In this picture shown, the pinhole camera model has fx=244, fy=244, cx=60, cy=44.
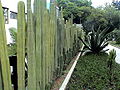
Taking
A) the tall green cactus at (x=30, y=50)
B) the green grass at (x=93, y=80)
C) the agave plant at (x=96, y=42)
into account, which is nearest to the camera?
the tall green cactus at (x=30, y=50)

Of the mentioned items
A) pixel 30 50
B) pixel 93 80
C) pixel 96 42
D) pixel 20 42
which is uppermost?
pixel 20 42

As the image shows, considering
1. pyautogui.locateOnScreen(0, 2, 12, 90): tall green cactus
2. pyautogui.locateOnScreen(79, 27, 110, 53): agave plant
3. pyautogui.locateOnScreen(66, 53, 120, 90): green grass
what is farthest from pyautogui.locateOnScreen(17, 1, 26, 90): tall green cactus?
pyautogui.locateOnScreen(79, 27, 110, 53): agave plant

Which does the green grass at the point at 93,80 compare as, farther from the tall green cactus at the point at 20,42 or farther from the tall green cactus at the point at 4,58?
the tall green cactus at the point at 4,58

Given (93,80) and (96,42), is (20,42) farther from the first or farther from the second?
(96,42)

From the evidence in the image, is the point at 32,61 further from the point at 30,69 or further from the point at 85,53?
the point at 85,53

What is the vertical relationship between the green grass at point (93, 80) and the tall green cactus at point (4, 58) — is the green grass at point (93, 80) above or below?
below

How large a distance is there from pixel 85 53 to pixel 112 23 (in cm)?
2780

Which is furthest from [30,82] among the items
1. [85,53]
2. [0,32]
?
[85,53]

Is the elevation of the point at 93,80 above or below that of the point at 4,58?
below

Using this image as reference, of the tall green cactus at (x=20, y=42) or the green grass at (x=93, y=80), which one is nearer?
the tall green cactus at (x=20, y=42)

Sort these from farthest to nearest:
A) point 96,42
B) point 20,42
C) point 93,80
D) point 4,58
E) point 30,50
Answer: point 96,42, point 93,80, point 30,50, point 20,42, point 4,58

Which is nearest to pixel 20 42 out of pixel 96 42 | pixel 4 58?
pixel 4 58

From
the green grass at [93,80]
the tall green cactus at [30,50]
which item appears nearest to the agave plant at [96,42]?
the green grass at [93,80]

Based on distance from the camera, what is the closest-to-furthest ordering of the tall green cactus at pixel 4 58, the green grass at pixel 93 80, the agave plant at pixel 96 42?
1. the tall green cactus at pixel 4 58
2. the green grass at pixel 93 80
3. the agave plant at pixel 96 42
